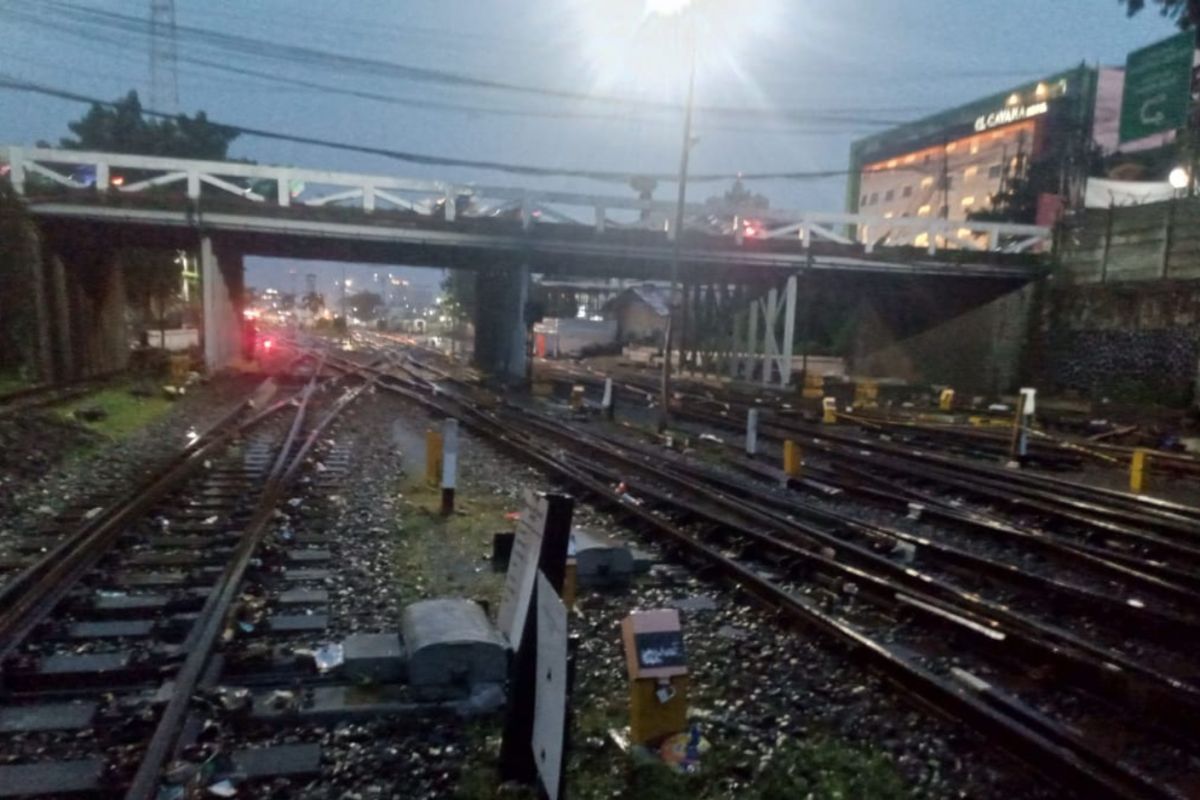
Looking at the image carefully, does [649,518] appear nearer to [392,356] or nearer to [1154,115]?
[1154,115]

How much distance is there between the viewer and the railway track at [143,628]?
4008mm

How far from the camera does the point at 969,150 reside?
71.2 metres

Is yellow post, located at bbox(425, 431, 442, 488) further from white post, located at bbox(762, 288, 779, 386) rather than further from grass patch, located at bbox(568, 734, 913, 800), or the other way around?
white post, located at bbox(762, 288, 779, 386)

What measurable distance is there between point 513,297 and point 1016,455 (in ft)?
56.4

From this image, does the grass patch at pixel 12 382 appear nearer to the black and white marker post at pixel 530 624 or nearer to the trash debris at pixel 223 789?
the trash debris at pixel 223 789

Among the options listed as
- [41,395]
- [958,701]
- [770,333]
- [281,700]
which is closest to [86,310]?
[41,395]

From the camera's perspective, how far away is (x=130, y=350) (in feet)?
102

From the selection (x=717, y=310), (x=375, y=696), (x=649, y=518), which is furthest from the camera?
(x=717, y=310)

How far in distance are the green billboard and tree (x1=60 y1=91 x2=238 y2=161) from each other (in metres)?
39.2

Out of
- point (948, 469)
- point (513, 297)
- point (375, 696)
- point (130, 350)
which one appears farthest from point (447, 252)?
point (375, 696)

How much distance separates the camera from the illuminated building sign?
6231 cm

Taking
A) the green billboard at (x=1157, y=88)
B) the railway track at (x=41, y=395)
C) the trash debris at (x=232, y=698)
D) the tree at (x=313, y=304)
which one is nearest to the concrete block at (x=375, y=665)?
the trash debris at (x=232, y=698)

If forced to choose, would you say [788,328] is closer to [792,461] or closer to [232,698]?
[792,461]

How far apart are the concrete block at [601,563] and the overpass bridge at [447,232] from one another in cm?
1942
